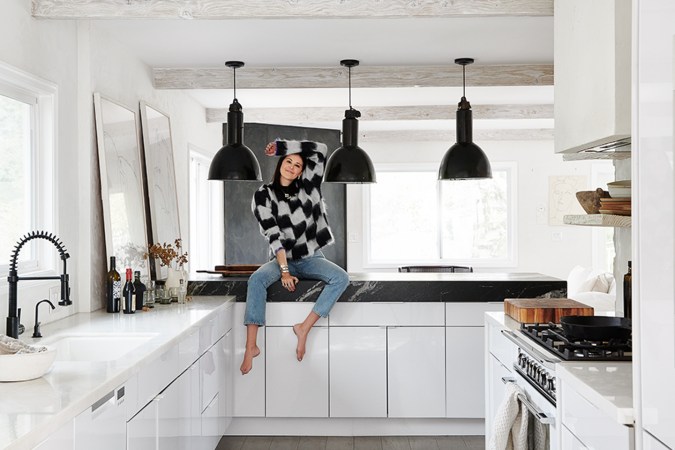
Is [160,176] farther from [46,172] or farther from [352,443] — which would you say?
[352,443]

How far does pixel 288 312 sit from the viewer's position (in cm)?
473

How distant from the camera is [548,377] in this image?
2.50 metres

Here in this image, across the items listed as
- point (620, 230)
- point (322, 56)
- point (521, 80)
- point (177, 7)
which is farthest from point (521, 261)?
point (177, 7)

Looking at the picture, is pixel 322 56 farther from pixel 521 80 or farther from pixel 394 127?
pixel 394 127

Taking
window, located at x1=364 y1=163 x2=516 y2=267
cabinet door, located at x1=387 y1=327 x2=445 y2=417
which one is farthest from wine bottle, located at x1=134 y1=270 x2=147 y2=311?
window, located at x1=364 y1=163 x2=516 y2=267

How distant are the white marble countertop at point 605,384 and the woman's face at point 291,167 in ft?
8.58

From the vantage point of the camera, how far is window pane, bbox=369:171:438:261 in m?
10.2

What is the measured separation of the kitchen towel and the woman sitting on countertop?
188cm

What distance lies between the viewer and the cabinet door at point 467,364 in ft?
15.6

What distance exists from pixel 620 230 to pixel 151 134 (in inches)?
125

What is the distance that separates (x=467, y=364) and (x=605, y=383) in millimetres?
2718

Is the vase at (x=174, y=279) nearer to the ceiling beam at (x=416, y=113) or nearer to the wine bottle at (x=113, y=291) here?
the wine bottle at (x=113, y=291)

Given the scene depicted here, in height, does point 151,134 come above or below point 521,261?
above

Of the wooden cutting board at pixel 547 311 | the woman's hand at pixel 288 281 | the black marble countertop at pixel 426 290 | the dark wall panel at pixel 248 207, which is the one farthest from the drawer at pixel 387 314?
the dark wall panel at pixel 248 207
